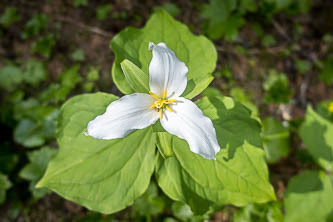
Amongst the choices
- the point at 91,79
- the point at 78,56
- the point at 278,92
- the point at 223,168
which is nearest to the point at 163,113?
the point at 223,168

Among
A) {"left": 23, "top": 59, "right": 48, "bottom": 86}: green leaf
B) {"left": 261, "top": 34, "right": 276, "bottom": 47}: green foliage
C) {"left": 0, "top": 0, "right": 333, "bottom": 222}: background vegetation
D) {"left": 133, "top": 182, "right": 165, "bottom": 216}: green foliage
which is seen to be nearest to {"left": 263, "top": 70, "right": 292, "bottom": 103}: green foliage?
{"left": 0, "top": 0, "right": 333, "bottom": 222}: background vegetation

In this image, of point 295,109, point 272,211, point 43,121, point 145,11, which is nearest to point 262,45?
point 295,109

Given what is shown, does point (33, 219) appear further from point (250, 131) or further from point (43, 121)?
point (250, 131)

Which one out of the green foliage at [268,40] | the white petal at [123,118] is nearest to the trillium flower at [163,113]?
the white petal at [123,118]

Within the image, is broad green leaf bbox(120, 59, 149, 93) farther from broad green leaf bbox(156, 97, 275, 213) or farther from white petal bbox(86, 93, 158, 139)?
broad green leaf bbox(156, 97, 275, 213)

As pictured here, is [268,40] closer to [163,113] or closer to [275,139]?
[275,139]

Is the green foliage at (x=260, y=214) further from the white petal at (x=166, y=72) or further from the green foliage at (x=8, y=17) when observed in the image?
the green foliage at (x=8, y=17)
